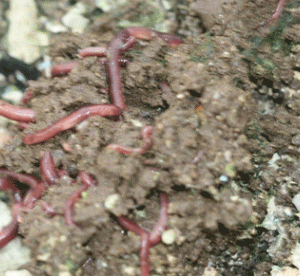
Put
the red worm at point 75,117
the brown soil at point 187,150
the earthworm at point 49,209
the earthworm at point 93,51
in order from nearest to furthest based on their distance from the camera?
the brown soil at point 187,150 < the earthworm at point 49,209 < the red worm at point 75,117 < the earthworm at point 93,51

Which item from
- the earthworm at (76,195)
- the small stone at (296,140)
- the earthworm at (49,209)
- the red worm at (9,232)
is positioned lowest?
the red worm at (9,232)

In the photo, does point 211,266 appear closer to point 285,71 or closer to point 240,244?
point 240,244

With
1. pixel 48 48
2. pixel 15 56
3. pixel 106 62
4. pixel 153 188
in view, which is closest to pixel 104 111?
pixel 106 62

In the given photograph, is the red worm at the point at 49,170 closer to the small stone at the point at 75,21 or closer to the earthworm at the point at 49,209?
the earthworm at the point at 49,209

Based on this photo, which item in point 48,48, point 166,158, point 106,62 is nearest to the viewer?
point 166,158

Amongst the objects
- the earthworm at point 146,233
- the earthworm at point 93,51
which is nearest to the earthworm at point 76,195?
the earthworm at point 146,233

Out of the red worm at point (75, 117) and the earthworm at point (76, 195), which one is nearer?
the earthworm at point (76, 195)
